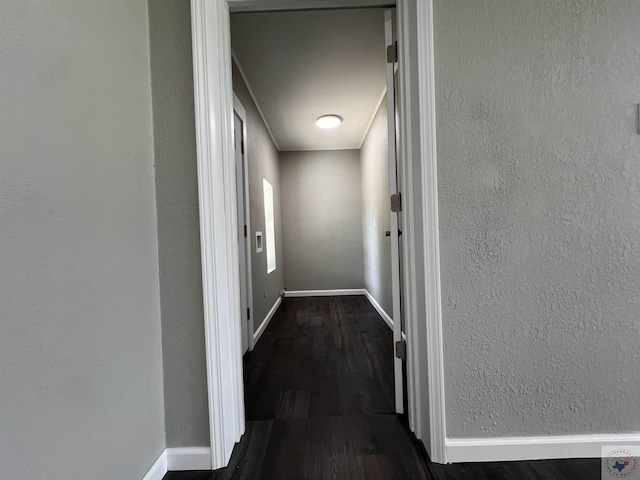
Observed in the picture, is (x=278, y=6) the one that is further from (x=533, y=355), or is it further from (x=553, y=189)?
(x=533, y=355)

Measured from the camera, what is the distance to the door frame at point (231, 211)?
123cm

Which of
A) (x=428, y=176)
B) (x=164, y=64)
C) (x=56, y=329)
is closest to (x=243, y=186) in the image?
(x=164, y=64)

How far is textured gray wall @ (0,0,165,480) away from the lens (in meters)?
0.68

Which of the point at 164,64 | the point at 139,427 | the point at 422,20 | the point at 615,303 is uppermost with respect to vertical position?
the point at 422,20

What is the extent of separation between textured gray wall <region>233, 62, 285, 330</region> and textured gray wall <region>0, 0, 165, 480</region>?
5.18ft

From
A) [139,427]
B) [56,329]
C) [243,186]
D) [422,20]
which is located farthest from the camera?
[243,186]

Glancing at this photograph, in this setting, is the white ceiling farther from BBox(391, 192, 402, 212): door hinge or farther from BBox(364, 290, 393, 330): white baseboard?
BBox(364, 290, 393, 330): white baseboard

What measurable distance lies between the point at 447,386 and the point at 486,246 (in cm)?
62

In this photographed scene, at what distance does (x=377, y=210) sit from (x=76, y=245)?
10.6 ft

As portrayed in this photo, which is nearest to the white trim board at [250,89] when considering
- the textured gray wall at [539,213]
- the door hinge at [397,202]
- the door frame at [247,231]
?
the door frame at [247,231]

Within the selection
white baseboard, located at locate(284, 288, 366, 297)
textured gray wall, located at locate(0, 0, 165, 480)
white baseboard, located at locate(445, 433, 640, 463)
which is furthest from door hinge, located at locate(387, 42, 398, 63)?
white baseboard, located at locate(284, 288, 366, 297)

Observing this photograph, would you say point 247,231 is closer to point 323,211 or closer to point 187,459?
point 187,459

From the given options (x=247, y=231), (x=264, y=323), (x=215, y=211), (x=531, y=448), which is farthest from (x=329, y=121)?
(x=531, y=448)

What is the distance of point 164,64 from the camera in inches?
49.1
